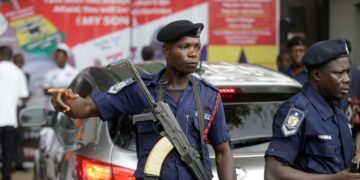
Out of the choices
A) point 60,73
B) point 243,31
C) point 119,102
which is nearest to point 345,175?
point 119,102

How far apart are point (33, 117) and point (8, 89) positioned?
2.93m

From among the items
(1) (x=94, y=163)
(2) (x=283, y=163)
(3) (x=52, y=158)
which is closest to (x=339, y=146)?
(2) (x=283, y=163)

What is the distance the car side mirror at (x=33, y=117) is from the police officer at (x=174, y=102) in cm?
256

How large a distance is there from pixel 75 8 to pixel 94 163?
5.97 m

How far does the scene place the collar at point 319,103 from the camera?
314 cm

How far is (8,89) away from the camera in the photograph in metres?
8.80

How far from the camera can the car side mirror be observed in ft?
19.5

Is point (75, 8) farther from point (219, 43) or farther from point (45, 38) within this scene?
point (219, 43)

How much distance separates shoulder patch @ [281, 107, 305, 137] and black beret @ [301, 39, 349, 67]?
0.73ft

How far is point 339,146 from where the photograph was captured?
3119 millimetres

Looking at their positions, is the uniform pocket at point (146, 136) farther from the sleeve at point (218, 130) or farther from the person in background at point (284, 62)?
the person in background at point (284, 62)

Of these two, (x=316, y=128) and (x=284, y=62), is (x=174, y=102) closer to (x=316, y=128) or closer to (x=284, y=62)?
(x=316, y=128)

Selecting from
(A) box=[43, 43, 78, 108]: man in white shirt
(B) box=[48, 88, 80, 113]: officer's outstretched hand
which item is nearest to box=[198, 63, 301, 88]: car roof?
(B) box=[48, 88, 80, 113]: officer's outstretched hand

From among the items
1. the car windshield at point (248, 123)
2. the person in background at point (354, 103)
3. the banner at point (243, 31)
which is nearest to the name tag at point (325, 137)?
the car windshield at point (248, 123)
